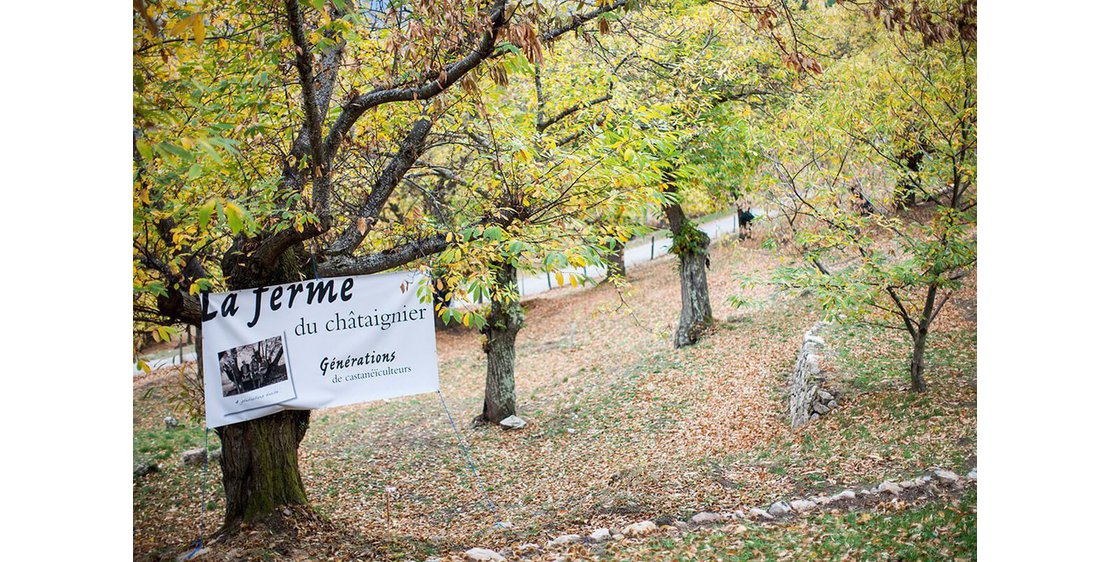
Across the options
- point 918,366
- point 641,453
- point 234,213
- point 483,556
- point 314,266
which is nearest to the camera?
point 234,213

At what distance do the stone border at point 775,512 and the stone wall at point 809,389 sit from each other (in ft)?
5.55

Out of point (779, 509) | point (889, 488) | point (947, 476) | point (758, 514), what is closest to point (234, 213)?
point (758, 514)

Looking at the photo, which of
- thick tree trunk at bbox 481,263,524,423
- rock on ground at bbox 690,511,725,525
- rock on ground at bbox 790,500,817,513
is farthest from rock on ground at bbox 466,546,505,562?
thick tree trunk at bbox 481,263,524,423

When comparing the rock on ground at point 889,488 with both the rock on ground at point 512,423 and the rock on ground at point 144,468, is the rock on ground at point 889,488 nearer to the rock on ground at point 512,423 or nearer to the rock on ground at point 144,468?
the rock on ground at point 512,423

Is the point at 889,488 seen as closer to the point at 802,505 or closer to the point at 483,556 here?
the point at 802,505

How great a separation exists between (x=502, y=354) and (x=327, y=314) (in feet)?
13.9

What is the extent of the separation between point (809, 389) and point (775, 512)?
234 cm

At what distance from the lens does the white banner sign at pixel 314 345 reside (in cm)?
444

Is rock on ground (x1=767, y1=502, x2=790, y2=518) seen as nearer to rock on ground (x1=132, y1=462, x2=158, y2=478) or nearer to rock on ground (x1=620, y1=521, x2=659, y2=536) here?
rock on ground (x1=620, y1=521, x2=659, y2=536)

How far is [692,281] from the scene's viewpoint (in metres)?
10.6

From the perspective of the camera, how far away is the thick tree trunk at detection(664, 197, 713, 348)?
34.3 ft

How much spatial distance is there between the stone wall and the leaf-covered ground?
0.58 ft

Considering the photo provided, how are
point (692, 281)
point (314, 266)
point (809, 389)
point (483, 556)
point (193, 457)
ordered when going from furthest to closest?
point (692, 281), point (193, 457), point (809, 389), point (314, 266), point (483, 556)

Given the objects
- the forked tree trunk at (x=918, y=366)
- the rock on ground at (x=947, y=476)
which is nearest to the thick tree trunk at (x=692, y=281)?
the forked tree trunk at (x=918, y=366)
